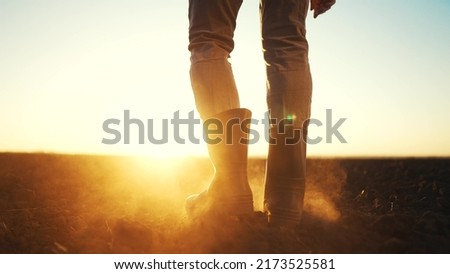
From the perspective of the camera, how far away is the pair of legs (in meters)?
1.82

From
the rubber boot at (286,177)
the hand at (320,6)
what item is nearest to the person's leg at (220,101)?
the rubber boot at (286,177)

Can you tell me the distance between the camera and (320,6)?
2262 millimetres

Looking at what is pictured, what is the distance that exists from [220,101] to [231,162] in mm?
276

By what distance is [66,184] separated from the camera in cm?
392

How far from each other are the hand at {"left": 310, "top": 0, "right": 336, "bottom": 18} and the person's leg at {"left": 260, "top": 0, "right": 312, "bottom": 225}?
14.1 inches

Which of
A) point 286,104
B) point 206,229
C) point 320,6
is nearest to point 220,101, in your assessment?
point 286,104

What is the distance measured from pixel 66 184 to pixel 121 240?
248cm

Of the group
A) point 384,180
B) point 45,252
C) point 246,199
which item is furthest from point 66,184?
point 384,180

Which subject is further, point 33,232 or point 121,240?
point 33,232

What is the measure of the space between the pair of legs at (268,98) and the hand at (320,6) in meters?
0.35

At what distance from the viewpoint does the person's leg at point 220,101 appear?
1801 millimetres

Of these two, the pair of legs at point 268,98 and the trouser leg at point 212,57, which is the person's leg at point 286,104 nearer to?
the pair of legs at point 268,98

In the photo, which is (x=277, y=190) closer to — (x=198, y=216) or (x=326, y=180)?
(x=198, y=216)
